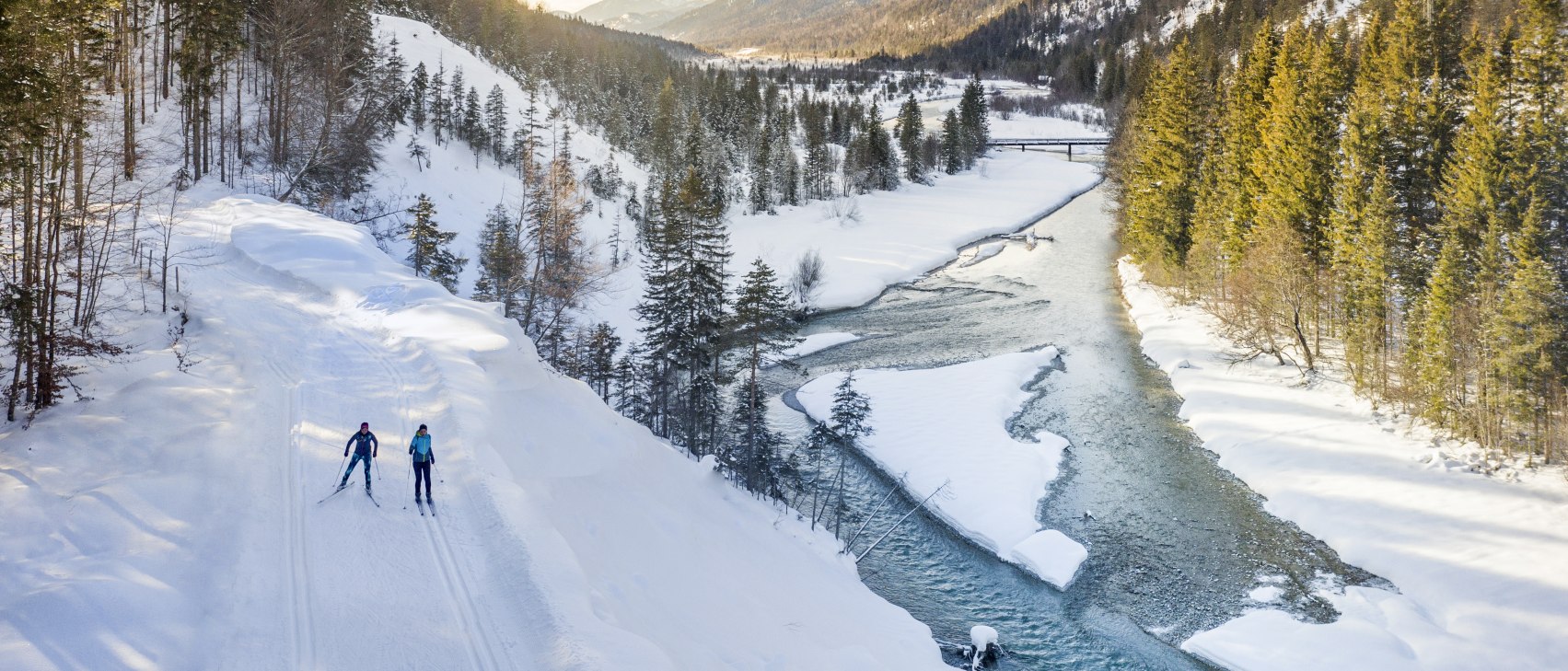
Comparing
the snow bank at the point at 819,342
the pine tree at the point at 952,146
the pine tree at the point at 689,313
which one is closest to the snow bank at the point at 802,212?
the pine tree at the point at 952,146

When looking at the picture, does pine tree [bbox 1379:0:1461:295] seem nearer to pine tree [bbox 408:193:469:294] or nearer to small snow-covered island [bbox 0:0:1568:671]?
small snow-covered island [bbox 0:0:1568:671]

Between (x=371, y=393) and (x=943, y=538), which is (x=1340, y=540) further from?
(x=371, y=393)

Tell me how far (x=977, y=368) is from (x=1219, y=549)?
13330 millimetres

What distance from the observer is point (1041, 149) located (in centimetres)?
10194

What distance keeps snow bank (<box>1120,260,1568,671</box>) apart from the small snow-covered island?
96 mm

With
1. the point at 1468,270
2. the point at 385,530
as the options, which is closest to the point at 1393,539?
the point at 1468,270

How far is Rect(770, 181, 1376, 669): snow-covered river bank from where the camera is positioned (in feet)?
53.1

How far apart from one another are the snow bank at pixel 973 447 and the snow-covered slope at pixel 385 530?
4569 millimetres

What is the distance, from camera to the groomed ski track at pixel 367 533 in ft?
29.5

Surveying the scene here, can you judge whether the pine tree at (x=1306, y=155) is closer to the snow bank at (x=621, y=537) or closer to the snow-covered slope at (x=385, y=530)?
the snow-covered slope at (x=385, y=530)

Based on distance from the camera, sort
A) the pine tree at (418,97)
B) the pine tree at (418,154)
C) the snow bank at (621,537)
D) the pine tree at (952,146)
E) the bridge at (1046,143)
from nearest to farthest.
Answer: the snow bank at (621,537) < the pine tree at (418,154) < the pine tree at (418,97) < the pine tree at (952,146) < the bridge at (1046,143)

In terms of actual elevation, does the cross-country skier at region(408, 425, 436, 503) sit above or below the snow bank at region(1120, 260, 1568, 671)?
above

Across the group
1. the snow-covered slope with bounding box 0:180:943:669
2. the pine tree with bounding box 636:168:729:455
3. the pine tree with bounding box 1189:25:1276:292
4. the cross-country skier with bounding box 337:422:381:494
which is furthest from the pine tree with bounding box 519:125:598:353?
the pine tree with bounding box 1189:25:1276:292

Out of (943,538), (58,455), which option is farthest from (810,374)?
(58,455)
